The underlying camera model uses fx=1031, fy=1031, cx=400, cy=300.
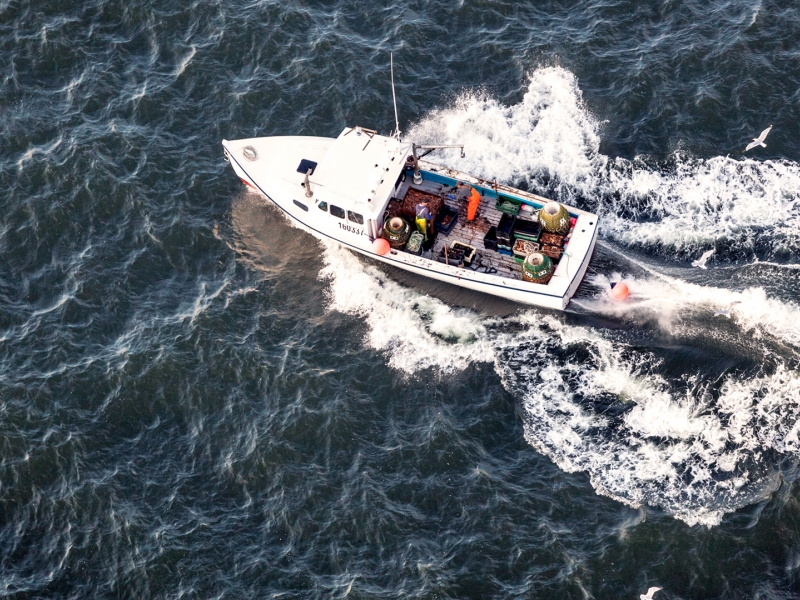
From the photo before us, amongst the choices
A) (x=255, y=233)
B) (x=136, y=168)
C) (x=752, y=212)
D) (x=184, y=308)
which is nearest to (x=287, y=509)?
(x=184, y=308)

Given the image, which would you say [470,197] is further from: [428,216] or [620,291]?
[620,291]

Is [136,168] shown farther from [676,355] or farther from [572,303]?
[676,355]

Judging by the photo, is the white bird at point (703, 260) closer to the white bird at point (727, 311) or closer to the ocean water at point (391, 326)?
the ocean water at point (391, 326)

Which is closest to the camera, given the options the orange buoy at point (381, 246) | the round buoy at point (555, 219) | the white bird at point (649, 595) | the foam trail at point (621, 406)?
the white bird at point (649, 595)

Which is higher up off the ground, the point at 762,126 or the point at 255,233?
the point at 762,126

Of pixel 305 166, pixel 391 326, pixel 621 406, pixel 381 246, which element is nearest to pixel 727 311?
pixel 621 406

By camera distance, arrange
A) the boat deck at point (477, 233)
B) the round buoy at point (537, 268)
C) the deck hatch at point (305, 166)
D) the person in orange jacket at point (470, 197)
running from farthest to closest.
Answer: the deck hatch at point (305, 166) < the person in orange jacket at point (470, 197) < the boat deck at point (477, 233) < the round buoy at point (537, 268)

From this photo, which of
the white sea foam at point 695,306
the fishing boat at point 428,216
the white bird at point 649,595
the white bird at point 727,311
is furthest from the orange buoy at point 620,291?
the white bird at point 649,595
